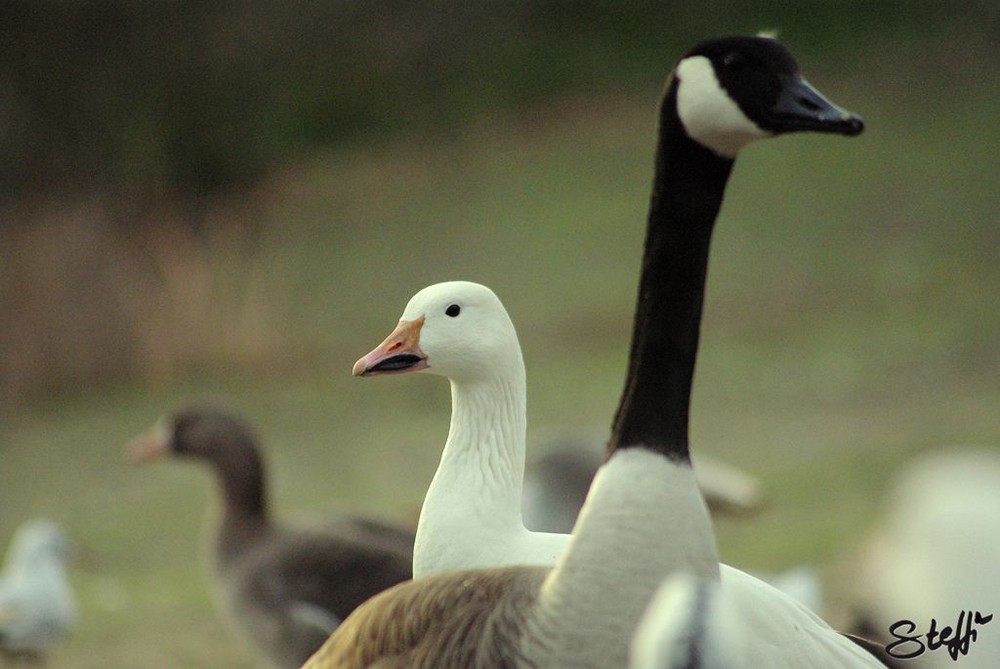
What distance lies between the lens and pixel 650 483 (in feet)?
6.29

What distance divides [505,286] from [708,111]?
7973mm

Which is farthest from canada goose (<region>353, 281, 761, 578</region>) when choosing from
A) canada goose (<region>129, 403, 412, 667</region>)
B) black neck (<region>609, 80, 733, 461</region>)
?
canada goose (<region>129, 403, 412, 667</region>)

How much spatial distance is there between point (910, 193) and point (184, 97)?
485 cm

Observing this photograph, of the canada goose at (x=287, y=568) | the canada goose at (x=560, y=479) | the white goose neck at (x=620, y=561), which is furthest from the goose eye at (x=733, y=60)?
the canada goose at (x=560, y=479)

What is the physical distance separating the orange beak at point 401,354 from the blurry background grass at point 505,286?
2776 mm

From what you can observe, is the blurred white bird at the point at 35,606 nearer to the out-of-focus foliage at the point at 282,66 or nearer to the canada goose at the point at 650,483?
the canada goose at the point at 650,483

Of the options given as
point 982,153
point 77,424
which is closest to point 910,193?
point 982,153

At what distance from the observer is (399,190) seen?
11.8 meters

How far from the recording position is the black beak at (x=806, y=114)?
185 centimetres

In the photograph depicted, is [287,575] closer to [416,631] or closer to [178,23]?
[416,631]
